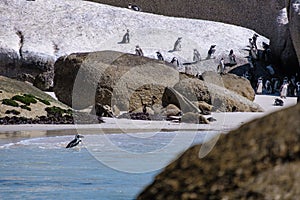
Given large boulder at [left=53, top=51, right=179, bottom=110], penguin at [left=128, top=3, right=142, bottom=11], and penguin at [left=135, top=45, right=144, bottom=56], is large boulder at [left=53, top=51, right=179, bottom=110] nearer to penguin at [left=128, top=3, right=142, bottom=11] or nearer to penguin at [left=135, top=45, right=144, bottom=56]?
penguin at [left=135, top=45, right=144, bottom=56]

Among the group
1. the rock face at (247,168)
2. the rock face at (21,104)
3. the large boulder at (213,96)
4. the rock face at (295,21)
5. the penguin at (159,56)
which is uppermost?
the rock face at (247,168)

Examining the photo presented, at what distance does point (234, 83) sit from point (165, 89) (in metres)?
3.41

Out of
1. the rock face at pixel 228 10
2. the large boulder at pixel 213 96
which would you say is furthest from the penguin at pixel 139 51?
the rock face at pixel 228 10

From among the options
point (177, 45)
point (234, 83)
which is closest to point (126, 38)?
point (177, 45)

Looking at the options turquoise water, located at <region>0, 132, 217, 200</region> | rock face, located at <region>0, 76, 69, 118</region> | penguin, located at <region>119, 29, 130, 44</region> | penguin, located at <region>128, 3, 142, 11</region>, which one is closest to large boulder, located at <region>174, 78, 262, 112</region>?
rock face, located at <region>0, 76, 69, 118</region>

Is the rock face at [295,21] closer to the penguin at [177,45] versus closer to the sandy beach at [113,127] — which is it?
the sandy beach at [113,127]

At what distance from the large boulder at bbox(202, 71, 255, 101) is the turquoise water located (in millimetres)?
8195

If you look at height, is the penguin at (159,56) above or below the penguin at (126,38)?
below

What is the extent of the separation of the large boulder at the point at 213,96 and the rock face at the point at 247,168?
50.8 feet

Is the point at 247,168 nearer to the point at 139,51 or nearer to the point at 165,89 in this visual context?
the point at 165,89

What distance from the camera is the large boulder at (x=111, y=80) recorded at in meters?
17.8

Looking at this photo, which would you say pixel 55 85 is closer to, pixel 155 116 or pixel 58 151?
pixel 155 116

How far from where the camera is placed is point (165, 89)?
59.2ft

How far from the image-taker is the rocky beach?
2.41 m
